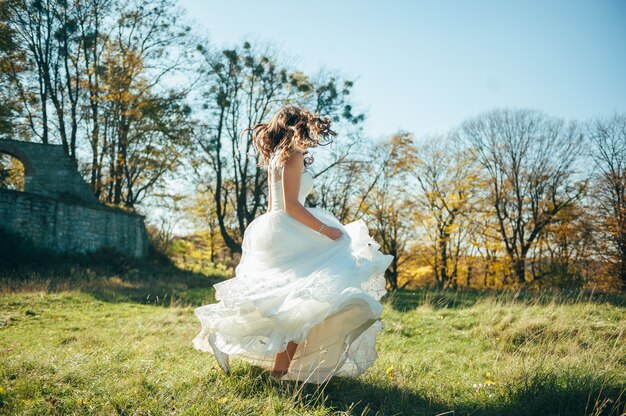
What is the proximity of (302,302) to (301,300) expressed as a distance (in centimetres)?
2

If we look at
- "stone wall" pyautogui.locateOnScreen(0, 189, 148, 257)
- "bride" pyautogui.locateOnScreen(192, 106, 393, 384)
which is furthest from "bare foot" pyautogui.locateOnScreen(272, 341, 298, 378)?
"stone wall" pyautogui.locateOnScreen(0, 189, 148, 257)

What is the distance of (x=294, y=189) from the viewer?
11.2ft

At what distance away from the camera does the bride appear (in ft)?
10.1

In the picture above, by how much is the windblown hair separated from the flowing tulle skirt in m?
0.56

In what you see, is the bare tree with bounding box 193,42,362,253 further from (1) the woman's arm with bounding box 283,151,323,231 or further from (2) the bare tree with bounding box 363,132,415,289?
(1) the woman's arm with bounding box 283,151,323,231

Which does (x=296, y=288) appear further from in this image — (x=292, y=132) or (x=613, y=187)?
(x=613, y=187)

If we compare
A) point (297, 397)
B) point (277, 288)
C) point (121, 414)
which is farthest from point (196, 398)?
point (277, 288)

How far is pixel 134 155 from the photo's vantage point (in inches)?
928

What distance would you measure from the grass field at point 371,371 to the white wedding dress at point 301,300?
27 cm

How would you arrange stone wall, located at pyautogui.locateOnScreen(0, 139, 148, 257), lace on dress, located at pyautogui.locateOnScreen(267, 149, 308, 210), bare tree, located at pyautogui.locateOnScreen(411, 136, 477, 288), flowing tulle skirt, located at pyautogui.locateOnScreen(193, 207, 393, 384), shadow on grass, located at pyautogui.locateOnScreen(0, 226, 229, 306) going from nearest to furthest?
1. flowing tulle skirt, located at pyautogui.locateOnScreen(193, 207, 393, 384)
2. lace on dress, located at pyautogui.locateOnScreen(267, 149, 308, 210)
3. shadow on grass, located at pyautogui.locateOnScreen(0, 226, 229, 306)
4. stone wall, located at pyautogui.locateOnScreen(0, 139, 148, 257)
5. bare tree, located at pyautogui.locateOnScreen(411, 136, 477, 288)

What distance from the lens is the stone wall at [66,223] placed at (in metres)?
15.8

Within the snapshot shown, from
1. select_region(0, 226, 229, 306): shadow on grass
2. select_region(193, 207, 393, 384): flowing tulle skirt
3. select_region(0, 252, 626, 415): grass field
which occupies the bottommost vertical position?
select_region(0, 226, 229, 306): shadow on grass

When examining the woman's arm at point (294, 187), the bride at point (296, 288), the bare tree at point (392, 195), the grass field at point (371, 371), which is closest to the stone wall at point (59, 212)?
the grass field at point (371, 371)

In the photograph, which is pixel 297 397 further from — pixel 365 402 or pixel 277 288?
pixel 277 288
